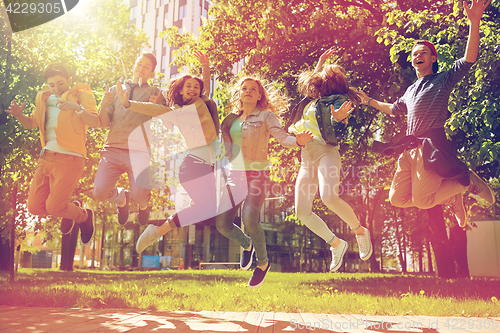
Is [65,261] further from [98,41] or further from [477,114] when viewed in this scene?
[477,114]

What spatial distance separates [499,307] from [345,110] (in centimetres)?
497

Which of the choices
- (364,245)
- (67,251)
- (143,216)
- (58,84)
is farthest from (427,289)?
(67,251)

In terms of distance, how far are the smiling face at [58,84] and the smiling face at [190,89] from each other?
5.96ft

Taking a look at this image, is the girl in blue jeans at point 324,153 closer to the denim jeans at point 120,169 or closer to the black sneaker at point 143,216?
the denim jeans at point 120,169

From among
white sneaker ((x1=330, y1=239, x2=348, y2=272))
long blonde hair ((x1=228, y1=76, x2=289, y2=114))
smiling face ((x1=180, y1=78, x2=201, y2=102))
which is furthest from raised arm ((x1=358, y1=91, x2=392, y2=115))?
smiling face ((x1=180, y1=78, x2=201, y2=102))

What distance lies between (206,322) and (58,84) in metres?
3.69

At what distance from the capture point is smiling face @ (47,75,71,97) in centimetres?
542

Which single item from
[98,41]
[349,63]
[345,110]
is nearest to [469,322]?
[345,110]

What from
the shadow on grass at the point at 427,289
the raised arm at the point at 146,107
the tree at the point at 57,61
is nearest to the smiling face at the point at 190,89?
the raised arm at the point at 146,107

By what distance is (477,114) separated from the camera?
7.38 meters

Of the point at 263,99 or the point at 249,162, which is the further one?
the point at 263,99

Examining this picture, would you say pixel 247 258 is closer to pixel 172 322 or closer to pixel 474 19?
pixel 172 322

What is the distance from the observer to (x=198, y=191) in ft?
15.2

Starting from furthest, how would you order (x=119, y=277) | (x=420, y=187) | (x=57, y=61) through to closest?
1. (x=119, y=277)
2. (x=57, y=61)
3. (x=420, y=187)
